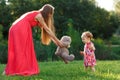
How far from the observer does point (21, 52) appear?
9.45 m

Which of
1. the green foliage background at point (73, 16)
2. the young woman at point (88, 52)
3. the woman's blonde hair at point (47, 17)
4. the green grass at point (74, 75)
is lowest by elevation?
the green grass at point (74, 75)

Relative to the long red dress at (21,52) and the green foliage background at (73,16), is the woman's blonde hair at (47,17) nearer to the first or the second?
the long red dress at (21,52)

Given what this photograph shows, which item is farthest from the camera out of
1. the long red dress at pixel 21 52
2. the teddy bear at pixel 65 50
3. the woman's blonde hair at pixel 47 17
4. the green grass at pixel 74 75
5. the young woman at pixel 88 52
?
the young woman at pixel 88 52

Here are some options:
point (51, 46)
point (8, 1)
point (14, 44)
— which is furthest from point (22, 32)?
point (8, 1)

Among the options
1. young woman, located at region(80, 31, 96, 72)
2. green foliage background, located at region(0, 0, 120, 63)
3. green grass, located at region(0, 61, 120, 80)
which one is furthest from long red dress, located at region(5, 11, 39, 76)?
green foliage background, located at region(0, 0, 120, 63)

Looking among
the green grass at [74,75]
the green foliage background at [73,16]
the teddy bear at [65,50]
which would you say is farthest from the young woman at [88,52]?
the green foliage background at [73,16]

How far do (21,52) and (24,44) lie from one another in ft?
0.64

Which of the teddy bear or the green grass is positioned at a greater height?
the teddy bear

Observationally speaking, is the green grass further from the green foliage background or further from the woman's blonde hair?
the green foliage background

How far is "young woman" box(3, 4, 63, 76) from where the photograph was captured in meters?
9.43

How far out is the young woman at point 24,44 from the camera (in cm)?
943

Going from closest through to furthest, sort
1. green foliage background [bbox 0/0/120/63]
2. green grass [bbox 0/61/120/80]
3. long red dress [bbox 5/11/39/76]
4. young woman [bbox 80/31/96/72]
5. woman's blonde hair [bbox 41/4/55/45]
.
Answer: green grass [bbox 0/61/120/80], long red dress [bbox 5/11/39/76], woman's blonde hair [bbox 41/4/55/45], young woman [bbox 80/31/96/72], green foliage background [bbox 0/0/120/63]

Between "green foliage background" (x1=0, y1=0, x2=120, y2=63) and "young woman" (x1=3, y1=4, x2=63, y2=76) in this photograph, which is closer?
"young woman" (x1=3, y1=4, x2=63, y2=76)

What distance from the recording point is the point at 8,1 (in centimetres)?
4441
